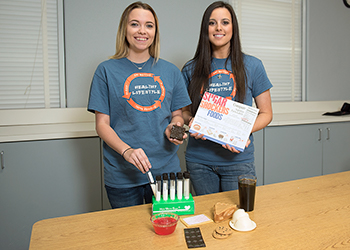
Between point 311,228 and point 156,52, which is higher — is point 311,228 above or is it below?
below

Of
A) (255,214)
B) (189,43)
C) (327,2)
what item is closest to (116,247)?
(255,214)

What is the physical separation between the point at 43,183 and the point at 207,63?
1534mm

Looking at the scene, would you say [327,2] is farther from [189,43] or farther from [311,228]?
[311,228]

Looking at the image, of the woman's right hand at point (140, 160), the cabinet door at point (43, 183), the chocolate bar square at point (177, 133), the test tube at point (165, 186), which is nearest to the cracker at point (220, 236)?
the test tube at point (165, 186)

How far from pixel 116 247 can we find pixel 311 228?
661 mm

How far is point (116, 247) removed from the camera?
34.4 inches

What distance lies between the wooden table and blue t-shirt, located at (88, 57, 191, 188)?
1.06ft

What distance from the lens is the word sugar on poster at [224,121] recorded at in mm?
1448

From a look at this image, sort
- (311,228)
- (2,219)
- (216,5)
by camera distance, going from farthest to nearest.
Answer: (2,219)
(216,5)
(311,228)

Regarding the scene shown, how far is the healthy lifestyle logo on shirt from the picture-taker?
56.2 inches

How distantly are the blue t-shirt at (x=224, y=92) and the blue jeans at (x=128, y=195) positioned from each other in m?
0.33

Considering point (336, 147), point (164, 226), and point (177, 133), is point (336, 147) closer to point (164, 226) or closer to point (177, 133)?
point (177, 133)

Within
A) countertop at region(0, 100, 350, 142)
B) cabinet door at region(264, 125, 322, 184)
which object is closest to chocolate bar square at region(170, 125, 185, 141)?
countertop at region(0, 100, 350, 142)

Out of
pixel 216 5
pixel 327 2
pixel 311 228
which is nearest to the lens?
pixel 311 228
